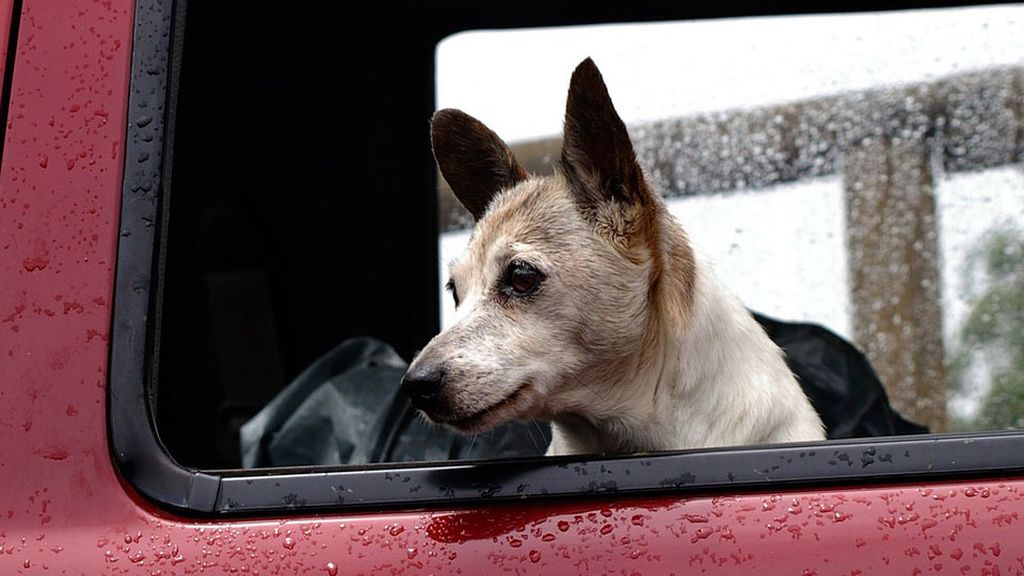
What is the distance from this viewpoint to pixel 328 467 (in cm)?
128

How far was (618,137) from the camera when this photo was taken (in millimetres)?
1782

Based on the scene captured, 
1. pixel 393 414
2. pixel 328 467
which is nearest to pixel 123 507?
pixel 328 467

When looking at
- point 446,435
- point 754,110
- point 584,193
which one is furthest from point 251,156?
point 584,193

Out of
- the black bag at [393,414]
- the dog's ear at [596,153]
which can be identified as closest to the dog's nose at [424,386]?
the dog's ear at [596,153]

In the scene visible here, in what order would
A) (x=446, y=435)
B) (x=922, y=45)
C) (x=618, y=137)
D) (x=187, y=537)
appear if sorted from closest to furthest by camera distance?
(x=187, y=537) < (x=618, y=137) < (x=446, y=435) < (x=922, y=45)

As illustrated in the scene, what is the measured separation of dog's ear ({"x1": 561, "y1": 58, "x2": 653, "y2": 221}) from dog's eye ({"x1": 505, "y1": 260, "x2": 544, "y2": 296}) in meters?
0.16

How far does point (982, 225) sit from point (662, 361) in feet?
5.31

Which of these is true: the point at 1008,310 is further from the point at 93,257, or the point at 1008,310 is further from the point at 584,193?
the point at 93,257

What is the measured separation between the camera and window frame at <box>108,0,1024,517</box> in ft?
3.96

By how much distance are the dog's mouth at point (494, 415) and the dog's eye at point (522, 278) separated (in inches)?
7.0

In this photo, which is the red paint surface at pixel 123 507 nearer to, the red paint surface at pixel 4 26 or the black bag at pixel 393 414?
the red paint surface at pixel 4 26

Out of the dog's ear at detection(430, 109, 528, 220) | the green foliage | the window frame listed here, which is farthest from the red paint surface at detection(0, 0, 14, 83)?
the green foliage

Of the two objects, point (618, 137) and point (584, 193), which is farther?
point (584, 193)

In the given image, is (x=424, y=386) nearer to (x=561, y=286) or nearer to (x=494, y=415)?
(x=494, y=415)
